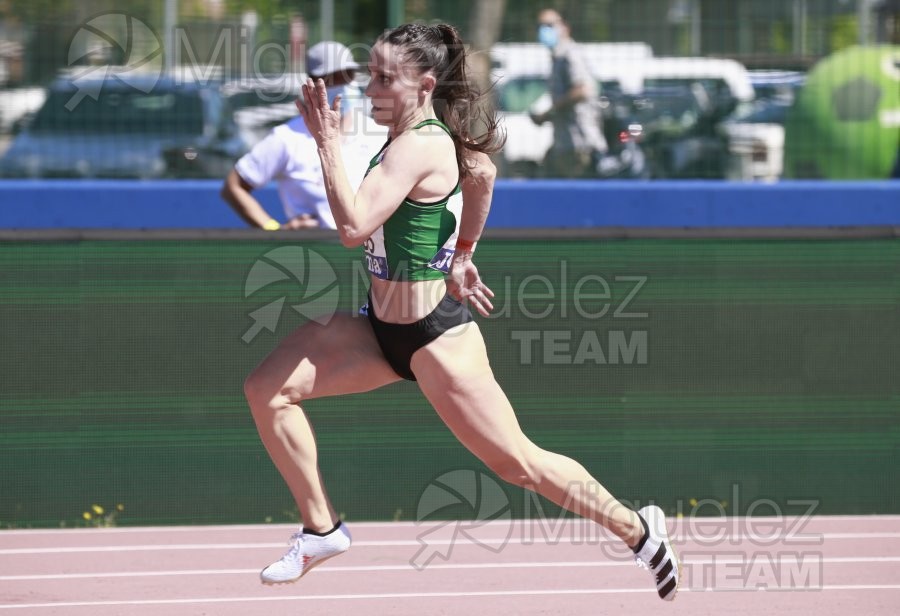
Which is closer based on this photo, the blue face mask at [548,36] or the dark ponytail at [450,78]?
the dark ponytail at [450,78]

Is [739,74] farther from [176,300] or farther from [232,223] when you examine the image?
[176,300]

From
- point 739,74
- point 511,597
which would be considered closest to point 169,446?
point 511,597

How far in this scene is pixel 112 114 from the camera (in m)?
9.55

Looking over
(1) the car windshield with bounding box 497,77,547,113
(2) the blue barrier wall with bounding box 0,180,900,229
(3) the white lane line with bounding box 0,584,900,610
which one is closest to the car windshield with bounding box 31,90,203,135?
(2) the blue barrier wall with bounding box 0,180,900,229

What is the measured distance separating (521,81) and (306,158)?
2787 mm

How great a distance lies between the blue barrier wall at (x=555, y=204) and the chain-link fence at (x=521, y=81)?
0.28m

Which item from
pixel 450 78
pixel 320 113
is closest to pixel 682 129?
pixel 450 78

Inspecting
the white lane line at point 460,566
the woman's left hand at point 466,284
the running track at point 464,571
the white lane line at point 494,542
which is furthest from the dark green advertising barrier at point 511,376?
the woman's left hand at point 466,284

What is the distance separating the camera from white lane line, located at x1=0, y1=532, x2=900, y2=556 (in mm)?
7176

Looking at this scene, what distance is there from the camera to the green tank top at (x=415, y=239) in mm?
5117

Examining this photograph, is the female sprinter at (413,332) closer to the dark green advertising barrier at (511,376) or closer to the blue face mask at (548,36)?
the dark green advertising barrier at (511,376)

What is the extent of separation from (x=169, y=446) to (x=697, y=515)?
2.70 meters

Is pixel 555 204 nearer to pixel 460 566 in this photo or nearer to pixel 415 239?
pixel 460 566

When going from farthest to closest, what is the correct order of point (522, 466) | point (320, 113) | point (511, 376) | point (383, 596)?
point (511, 376) → point (383, 596) → point (522, 466) → point (320, 113)
